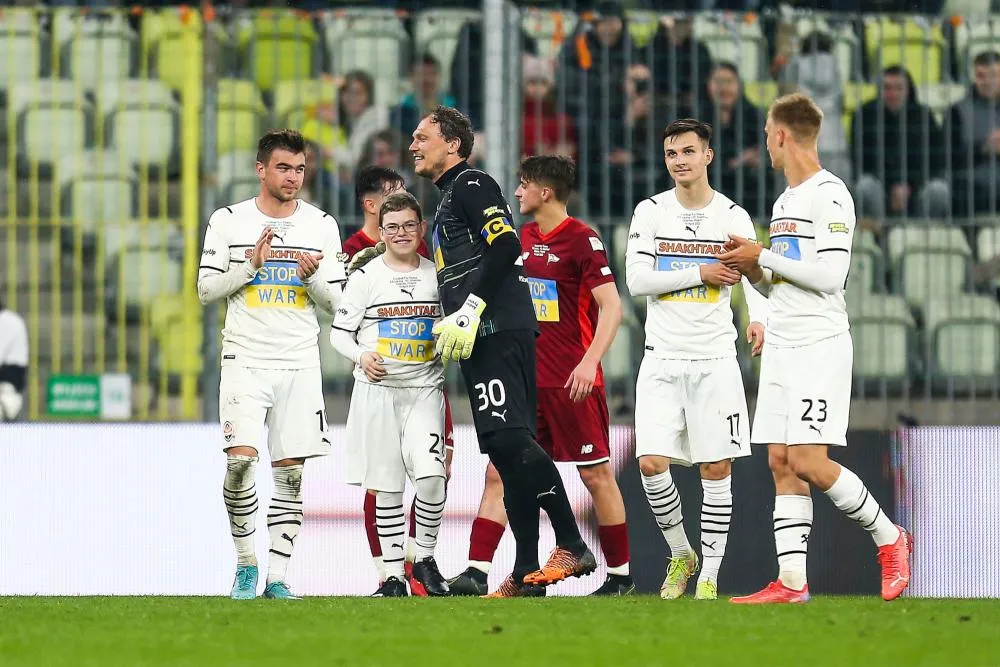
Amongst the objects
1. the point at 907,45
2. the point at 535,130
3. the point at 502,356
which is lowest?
the point at 502,356

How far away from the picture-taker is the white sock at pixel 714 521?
6980 mm

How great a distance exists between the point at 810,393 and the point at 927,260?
3848mm

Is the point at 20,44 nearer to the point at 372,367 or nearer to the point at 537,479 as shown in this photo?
the point at 372,367

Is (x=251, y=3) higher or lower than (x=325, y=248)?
higher

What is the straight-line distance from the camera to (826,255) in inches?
246

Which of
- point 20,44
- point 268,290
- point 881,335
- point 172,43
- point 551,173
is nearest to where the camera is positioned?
point 268,290

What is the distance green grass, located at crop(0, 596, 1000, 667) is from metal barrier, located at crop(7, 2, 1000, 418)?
11.2 ft

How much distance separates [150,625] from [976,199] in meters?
6.03

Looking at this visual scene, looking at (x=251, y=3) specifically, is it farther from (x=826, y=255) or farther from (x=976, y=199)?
(x=826, y=255)

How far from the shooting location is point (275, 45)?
32.9 ft

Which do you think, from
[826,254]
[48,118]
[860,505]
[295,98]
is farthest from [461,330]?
[48,118]

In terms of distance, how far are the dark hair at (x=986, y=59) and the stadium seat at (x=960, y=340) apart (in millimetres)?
1388

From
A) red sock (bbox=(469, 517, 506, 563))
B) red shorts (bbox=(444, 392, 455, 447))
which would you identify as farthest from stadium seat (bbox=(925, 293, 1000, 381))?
red sock (bbox=(469, 517, 506, 563))

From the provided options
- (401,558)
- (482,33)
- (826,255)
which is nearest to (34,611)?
(401,558)
